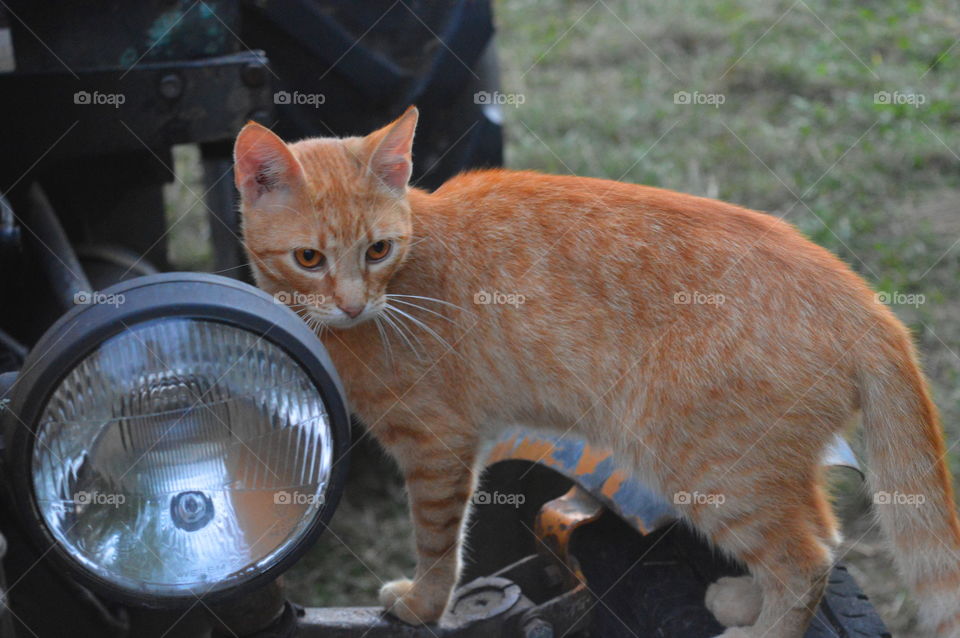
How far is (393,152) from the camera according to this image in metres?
1.98

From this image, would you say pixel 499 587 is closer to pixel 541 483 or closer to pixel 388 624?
pixel 388 624

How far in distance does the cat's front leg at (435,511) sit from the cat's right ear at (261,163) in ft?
2.01

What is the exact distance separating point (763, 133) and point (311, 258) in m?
3.71

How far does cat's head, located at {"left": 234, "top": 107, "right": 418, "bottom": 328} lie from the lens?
1.91 m

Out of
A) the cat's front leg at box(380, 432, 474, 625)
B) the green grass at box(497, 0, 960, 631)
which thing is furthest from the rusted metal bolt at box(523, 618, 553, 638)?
the green grass at box(497, 0, 960, 631)

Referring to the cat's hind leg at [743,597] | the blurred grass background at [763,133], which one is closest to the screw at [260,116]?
the cat's hind leg at [743,597]

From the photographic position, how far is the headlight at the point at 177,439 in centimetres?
122

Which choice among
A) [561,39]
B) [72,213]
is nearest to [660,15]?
[561,39]

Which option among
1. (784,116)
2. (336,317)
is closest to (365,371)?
(336,317)

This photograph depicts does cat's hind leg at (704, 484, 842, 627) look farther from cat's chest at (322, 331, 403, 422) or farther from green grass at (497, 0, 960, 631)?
green grass at (497, 0, 960, 631)

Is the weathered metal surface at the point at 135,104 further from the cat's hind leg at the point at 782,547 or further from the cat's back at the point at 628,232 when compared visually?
the cat's hind leg at the point at 782,547

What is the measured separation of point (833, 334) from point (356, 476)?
2050 millimetres

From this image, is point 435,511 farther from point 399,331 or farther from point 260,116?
point 260,116

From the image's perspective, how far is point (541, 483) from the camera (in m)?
2.32
